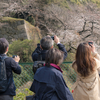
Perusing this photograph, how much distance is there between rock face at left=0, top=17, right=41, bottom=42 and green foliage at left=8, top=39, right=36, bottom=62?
6.24 feet

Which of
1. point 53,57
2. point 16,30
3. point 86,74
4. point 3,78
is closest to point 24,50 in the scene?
point 16,30

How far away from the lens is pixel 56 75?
131cm

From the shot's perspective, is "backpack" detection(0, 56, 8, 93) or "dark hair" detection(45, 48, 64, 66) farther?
"backpack" detection(0, 56, 8, 93)

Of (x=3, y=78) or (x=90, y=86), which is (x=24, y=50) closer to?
(x=3, y=78)

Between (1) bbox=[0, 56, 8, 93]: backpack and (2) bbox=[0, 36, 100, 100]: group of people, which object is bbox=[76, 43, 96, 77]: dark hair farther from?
(1) bbox=[0, 56, 8, 93]: backpack

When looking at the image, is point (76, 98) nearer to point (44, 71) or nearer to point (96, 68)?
point (96, 68)

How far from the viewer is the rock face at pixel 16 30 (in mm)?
8008

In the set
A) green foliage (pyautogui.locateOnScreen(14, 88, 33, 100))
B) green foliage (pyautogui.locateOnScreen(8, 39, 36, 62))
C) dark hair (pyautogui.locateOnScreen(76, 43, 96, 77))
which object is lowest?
green foliage (pyautogui.locateOnScreen(14, 88, 33, 100))

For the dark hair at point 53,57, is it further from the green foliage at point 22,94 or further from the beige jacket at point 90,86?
the green foliage at point 22,94

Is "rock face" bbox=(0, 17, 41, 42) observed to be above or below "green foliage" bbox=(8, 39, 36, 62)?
above

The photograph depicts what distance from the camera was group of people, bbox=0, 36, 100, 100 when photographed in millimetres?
1304

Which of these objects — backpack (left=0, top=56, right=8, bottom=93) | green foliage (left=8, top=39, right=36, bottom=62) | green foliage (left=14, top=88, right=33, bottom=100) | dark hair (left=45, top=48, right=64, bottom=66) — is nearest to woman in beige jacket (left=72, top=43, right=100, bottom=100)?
dark hair (left=45, top=48, right=64, bottom=66)

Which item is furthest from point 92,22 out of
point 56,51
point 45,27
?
point 56,51

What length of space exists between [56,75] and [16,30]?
7380 mm
